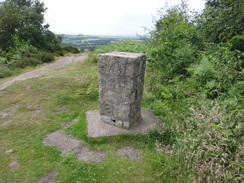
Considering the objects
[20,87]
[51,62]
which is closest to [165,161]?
[20,87]

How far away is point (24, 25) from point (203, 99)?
19.7 m

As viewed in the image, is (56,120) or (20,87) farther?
(20,87)

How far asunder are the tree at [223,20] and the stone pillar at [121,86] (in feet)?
13.0

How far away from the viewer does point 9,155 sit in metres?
3.35

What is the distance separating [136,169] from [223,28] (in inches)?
235

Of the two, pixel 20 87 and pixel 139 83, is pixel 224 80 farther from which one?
pixel 20 87

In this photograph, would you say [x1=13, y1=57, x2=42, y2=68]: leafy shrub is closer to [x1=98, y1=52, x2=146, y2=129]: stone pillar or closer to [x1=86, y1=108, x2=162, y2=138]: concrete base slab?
[x1=86, y1=108, x2=162, y2=138]: concrete base slab

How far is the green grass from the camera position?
287 centimetres

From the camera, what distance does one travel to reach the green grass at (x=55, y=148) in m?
2.87

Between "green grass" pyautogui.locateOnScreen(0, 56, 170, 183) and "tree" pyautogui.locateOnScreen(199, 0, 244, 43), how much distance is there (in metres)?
5.03

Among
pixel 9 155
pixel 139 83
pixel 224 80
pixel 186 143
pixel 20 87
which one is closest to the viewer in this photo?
pixel 186 143

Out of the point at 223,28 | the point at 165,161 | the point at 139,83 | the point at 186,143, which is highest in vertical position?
the point at 223,28

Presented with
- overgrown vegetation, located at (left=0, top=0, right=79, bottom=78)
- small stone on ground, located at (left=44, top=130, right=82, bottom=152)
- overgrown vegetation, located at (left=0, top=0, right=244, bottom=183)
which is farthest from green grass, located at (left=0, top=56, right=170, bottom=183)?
overgrown vegetation, located at (left=0, top=0, right=79, bottom=78)

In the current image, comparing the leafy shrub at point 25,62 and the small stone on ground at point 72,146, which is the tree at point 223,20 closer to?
the small stone on ground at point 72,146
